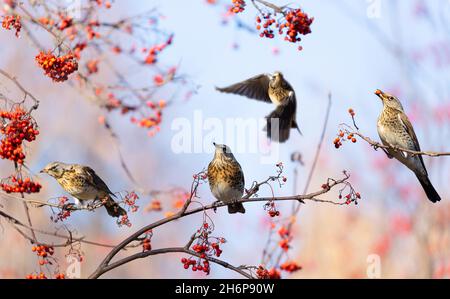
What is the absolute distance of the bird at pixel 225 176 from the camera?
5297mm

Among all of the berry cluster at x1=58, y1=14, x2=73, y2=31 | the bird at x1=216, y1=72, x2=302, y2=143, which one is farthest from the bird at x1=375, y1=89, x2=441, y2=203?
the berry cluster at x1=58, y1=14, x2=73, y2=31

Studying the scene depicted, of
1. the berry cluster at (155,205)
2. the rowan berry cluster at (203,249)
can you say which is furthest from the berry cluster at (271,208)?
the berry cluster at (155,205)

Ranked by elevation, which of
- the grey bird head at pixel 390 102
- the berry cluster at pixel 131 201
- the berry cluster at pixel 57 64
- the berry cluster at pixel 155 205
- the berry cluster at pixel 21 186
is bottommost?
the berry cluster at pixel 131 201

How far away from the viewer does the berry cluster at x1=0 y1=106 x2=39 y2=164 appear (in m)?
3.67

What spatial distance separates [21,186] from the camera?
3.78 meters

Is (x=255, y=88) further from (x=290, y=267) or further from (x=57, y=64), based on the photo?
(x=57, y=64)

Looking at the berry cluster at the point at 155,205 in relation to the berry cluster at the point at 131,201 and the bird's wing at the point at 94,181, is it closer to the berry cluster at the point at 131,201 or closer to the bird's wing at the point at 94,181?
the bird's wing at the point at 94,181

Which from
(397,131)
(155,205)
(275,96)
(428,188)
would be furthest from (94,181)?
(428,188)

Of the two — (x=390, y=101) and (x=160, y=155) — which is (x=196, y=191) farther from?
(x=160, y=155)

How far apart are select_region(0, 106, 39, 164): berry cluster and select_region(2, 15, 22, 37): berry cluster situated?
55 cm

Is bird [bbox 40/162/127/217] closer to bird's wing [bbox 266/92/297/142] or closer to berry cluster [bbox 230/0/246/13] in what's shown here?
bird's wing [bbox 266/92/297/142]

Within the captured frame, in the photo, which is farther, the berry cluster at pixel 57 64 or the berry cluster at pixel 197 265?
the berry cluster at pixel 57 64

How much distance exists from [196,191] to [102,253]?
898 cm

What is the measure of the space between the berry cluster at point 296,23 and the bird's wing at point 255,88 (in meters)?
3.01
